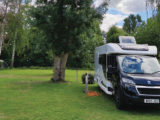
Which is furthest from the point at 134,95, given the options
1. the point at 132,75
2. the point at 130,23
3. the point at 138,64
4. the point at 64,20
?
the point at 130,23

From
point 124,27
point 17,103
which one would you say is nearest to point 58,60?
point 17,103

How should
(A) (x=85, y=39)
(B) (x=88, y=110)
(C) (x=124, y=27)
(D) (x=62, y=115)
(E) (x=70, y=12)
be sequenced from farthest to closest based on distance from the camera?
(C) (x=124, y=27) < (A) (x=85, y=39) < (E) (x=70, y=12) < (B) (x=88, y=110) < (D) (x=62, y=115)

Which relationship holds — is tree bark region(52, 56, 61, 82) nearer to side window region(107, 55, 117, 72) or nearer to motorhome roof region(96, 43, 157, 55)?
side window region(107, 55, 117, 72)

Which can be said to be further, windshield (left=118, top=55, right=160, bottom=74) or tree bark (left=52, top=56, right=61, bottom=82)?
tree bark (left=52, top=56, right=61, bottom=82)

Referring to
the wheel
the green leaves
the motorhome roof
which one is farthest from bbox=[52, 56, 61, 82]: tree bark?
the wheel

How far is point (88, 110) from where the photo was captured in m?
7.86

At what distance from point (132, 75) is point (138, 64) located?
98cm

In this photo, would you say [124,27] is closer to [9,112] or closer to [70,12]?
[70,12]

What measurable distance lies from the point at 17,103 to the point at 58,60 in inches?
344

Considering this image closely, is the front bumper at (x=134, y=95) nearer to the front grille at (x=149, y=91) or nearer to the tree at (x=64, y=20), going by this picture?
the front grille at (x=149, y=91)

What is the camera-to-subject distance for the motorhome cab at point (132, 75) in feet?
24.0

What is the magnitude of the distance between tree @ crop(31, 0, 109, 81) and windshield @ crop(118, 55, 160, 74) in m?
7.20

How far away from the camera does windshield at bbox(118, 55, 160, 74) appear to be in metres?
8.34

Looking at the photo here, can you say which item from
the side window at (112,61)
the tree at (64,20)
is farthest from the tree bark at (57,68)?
the side window at (112,61)
